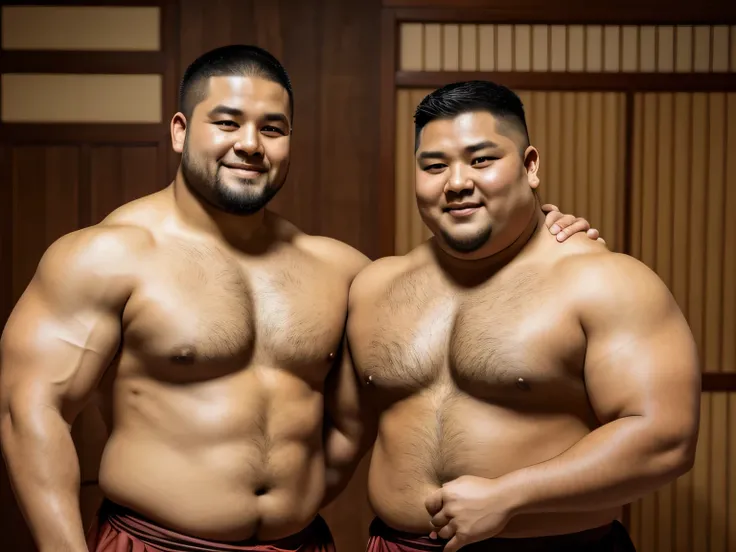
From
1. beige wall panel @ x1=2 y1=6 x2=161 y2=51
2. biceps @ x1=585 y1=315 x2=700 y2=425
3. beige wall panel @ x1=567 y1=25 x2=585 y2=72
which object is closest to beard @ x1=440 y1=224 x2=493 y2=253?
biceps @ x1=585 y1=315 x2=700 y2=425

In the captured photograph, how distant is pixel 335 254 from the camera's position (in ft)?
6.94

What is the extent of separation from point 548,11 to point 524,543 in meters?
1.81

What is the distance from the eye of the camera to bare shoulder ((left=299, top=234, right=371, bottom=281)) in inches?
82.4

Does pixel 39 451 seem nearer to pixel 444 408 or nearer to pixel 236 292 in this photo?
pixel 236 292

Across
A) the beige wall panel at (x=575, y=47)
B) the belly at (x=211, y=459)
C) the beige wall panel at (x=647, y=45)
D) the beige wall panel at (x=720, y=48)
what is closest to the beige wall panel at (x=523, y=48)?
the beige wall panel at (x=575, y=47)

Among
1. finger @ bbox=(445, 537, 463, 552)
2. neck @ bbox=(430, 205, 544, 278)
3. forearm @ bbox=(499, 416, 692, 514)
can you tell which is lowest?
finger @ bbox=(445, 537, 463, 552)

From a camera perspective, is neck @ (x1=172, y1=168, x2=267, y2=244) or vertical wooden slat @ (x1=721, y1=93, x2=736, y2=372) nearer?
neck @ (x1=172, y1=168, x2=267, y2=244)

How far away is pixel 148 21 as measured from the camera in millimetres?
2895

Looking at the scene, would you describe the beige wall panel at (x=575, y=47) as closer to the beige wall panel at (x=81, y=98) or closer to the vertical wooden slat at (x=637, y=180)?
the vertical wooden slat at (x=637, y=180)

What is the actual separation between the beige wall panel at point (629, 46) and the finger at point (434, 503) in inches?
69.8

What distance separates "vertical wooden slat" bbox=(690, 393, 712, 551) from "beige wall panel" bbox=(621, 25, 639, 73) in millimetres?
1157

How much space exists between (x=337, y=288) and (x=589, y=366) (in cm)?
62

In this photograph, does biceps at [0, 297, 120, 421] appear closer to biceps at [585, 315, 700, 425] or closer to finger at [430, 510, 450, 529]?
finger at [430, 510, 450, 529]

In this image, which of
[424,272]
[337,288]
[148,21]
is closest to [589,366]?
[424,272]
